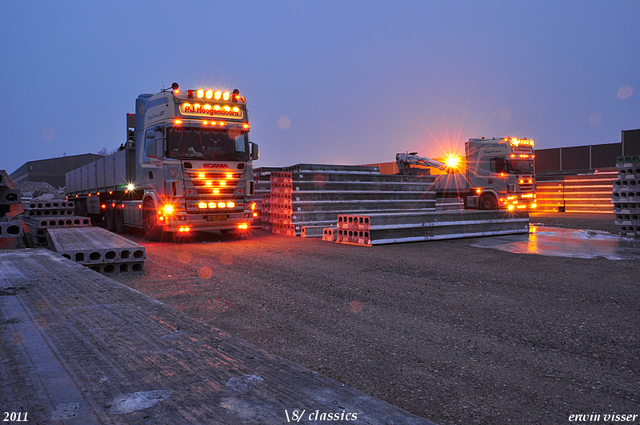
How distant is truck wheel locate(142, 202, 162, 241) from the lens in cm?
1417

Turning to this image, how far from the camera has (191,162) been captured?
13.1 metres

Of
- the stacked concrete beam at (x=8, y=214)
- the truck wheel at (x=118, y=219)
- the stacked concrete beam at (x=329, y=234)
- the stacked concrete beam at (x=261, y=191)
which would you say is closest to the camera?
the stacked concrete beam at (x=8, y=214)

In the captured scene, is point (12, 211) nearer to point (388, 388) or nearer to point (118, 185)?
point (118, 185)

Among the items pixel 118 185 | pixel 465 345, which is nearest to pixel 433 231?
pixel 465 345

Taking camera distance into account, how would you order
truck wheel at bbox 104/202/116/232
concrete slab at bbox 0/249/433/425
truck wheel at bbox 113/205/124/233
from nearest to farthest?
concrete slab at bbox 0/249/433/425 < truck wheel at bbox 113/205/124/233 < truck wheel at bbox 104/202/116/232

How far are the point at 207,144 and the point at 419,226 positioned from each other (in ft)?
22.5

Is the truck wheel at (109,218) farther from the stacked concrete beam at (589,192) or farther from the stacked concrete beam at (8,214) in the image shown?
the stacked concrete beam at (589,192)

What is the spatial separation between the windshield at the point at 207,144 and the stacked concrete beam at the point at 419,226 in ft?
12.4

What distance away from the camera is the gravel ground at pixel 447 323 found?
3.34 metres

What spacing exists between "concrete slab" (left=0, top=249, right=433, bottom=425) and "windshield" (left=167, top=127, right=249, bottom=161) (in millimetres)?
9525

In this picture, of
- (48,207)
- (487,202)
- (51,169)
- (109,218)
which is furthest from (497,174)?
(51,169)

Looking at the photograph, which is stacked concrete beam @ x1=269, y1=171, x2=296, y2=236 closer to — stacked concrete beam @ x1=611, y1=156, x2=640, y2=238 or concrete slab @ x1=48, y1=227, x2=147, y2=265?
concrete slab @ x1=48, y1=227, x2=147, y2=265

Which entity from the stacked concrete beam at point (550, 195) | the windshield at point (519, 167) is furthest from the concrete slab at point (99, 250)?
the stacked concrete beam at point (550, 195)

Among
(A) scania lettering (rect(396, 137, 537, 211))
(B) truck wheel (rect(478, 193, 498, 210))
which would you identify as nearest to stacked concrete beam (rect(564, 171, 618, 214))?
(A) scania lettering (rect(396, 137, 537, 211))
